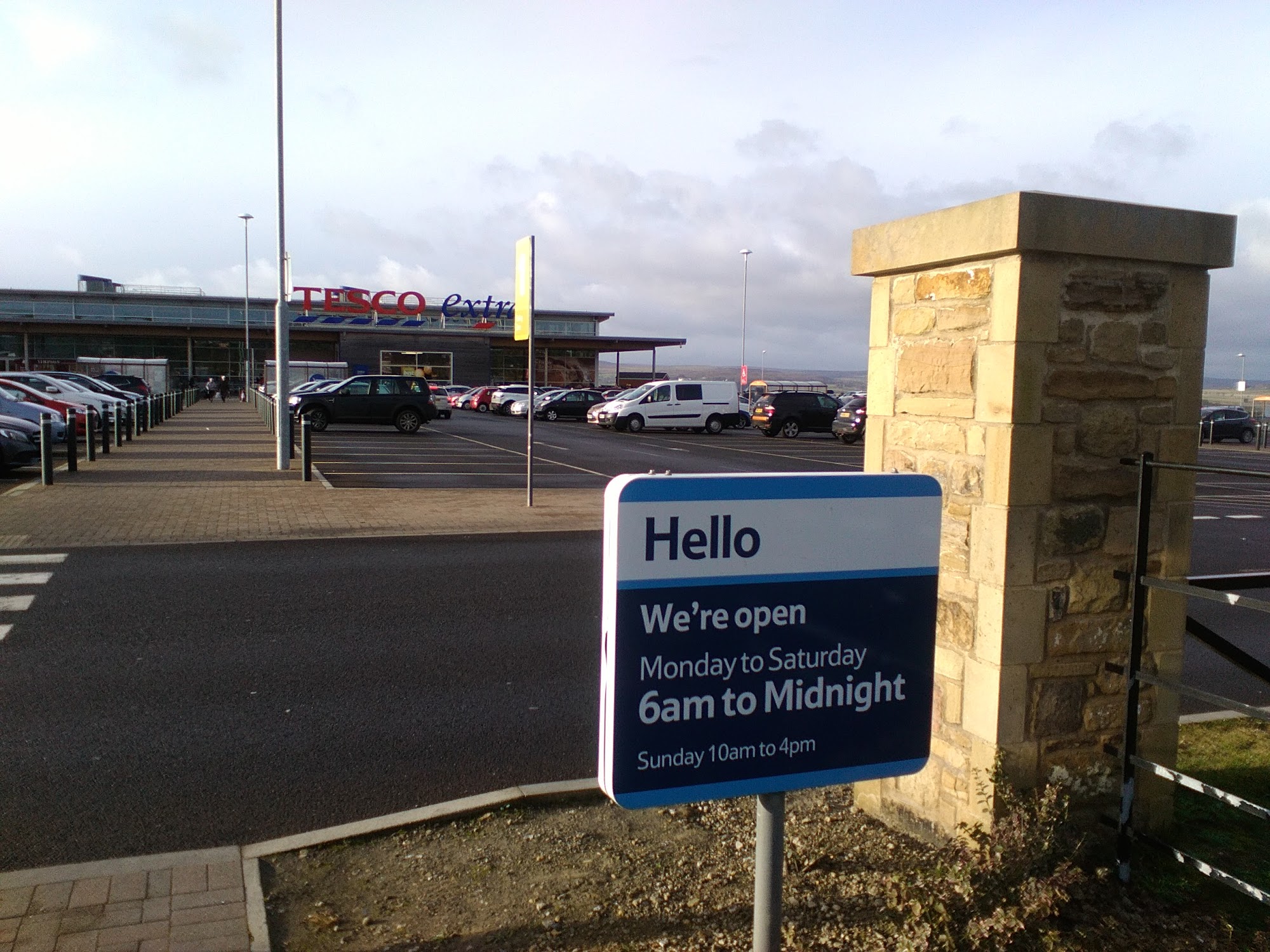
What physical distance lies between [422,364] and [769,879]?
2874 inches

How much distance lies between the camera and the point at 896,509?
2811mm

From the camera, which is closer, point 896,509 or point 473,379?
point 896,509

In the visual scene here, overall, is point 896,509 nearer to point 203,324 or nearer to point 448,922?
point 448,922

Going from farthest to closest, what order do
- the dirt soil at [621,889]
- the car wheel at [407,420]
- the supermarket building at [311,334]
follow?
the supermarket building at [311,334] < the car wheel at [407,420] < the dirt soil at [621,889]

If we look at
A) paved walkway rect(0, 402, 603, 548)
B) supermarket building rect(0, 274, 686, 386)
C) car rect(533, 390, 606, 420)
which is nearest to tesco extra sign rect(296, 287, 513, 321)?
supermarket building rect(0, 274, 686, 386)

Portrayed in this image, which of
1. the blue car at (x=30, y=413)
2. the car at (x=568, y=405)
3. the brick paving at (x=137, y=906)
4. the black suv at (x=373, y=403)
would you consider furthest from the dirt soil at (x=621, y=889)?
the car at (x=568, y=405)

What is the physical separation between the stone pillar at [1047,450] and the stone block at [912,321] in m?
0.01

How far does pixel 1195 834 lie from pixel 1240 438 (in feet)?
158

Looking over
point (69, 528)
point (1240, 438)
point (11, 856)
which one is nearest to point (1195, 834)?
point (11, 856)

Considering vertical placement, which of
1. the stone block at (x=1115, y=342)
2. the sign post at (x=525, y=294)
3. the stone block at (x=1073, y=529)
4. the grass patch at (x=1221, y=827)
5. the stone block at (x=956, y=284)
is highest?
the sign post at (x=525, y=294)

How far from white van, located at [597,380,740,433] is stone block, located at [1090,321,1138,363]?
114 ft

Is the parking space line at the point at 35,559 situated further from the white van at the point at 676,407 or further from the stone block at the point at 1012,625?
the white van at the point at 676,407

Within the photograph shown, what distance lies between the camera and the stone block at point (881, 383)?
430cm

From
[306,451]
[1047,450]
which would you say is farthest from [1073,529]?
[306,451]
